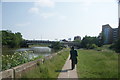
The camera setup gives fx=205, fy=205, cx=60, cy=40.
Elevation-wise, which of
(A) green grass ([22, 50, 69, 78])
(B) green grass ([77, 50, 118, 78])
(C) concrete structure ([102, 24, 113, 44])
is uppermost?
(C) concrete structure ([102, 24, 113, 44])

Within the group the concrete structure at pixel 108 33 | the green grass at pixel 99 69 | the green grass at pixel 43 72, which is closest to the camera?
the green grass at pixel 43 72

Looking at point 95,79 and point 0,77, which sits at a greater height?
point 0,77

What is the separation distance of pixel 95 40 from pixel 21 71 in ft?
412

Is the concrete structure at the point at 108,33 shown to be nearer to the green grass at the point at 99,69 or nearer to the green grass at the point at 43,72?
the green grass at the point at 99,69

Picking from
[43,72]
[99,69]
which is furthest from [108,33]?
[43,72]

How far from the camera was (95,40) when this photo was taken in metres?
131

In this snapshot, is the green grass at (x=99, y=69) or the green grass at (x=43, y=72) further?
the green grass at (x=99, y=69)

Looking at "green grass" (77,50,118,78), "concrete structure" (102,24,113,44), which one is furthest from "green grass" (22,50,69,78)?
"concrete structure" (102,24,113,44)

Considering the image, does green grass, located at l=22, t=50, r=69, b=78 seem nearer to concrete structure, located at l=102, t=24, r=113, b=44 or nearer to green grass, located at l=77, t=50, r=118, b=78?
green grass, located at l=77, t=50, r=118, b=78

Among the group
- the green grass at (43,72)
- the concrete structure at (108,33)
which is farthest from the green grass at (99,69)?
the concrete structure at (108,33)

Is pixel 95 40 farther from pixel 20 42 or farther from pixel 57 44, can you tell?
pixel 20 42

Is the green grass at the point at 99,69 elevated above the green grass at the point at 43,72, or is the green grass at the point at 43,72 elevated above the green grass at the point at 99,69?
the green grass at the point at 43,72

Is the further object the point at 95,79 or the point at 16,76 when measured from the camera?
the point at 95,79

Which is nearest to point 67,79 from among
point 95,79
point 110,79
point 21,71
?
point 95,79
